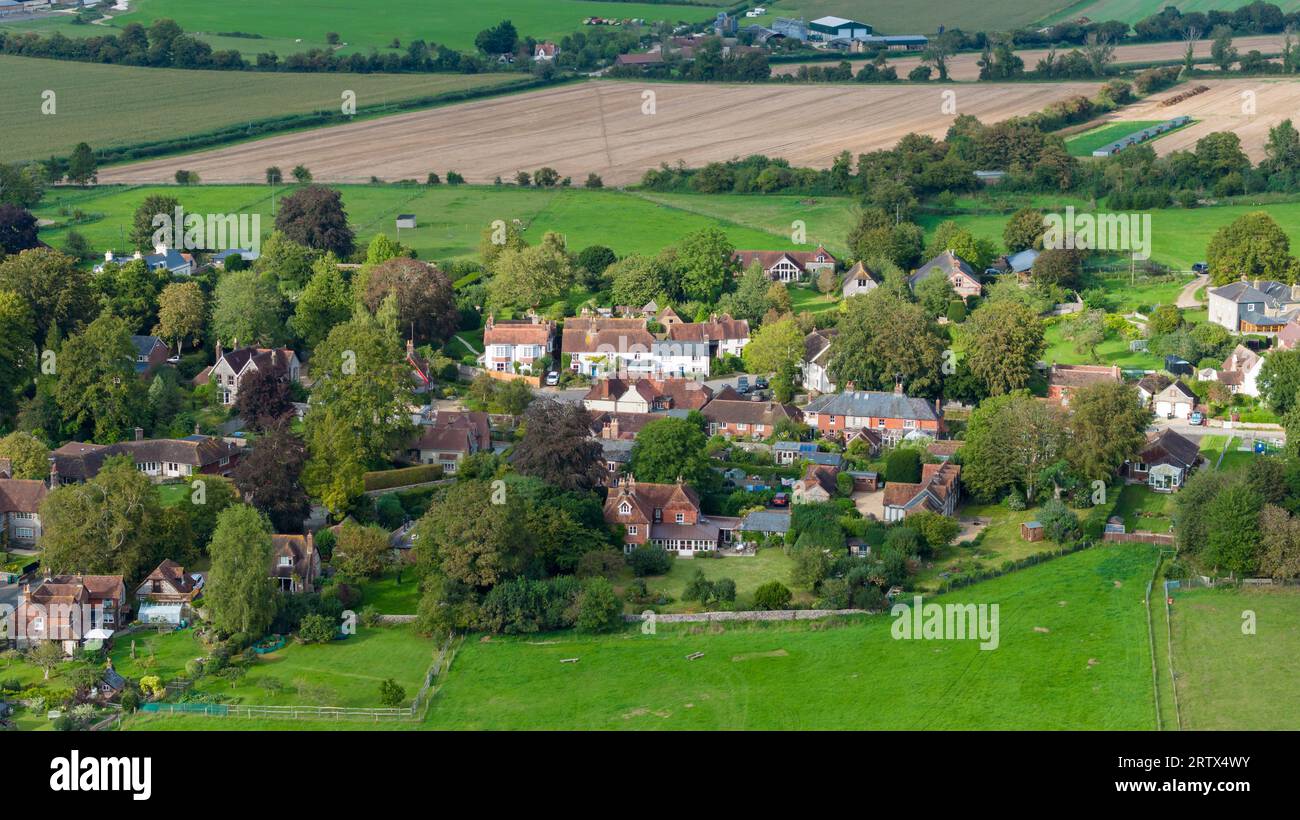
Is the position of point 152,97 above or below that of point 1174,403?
above

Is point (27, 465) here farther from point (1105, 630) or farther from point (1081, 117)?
point (1081, 117)

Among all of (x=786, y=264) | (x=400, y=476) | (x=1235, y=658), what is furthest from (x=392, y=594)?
(x=786, y=264)

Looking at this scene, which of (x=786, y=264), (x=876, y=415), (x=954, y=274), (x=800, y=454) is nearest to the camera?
(x=800, y=454)

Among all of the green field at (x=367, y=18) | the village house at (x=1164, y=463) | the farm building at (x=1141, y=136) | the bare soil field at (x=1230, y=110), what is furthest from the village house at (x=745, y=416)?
the green field at (x=367, y=18)

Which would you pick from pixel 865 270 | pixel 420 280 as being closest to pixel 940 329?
pixel 865 270

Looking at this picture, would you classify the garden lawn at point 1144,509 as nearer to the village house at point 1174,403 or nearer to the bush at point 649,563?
the village house at point 1174,403

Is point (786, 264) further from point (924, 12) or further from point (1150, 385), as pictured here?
point (924, 12)
